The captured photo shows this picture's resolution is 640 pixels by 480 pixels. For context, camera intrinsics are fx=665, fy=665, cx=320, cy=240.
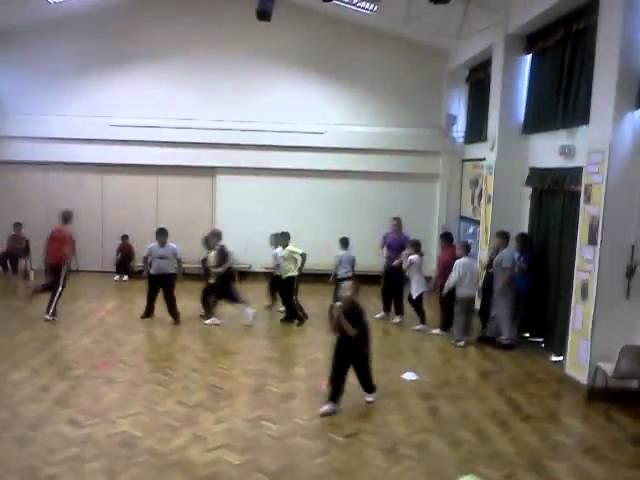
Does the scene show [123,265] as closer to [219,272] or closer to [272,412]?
[219,272]

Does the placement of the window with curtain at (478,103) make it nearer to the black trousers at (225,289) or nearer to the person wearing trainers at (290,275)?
the person wearing trainers at (290,275)

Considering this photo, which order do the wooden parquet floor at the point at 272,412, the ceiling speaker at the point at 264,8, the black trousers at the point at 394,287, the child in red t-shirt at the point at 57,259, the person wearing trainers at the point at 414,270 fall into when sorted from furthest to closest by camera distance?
1. the ceiling speaker at the point at 264,8
2. the black trousers at the point at 394,287
3. the person wearing trainers at the point at 414,270
4. the child in red t-shirt at the point at 57,259
5. the wooden parquet floor at the point at 272,412

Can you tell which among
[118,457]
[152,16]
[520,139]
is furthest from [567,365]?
[152,16]

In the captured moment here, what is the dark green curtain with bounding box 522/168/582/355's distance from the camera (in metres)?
7.94

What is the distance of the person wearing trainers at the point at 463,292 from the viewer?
336 inches

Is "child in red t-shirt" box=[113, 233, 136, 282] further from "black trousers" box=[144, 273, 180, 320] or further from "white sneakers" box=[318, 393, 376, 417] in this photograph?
"white sneakers" box=[318, 393, 376, 417]

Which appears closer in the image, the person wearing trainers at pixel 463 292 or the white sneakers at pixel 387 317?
the person wearing trainers at pixel 463 292

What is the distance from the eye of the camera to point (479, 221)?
11.4 metres

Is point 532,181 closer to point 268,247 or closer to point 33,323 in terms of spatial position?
point 268,247

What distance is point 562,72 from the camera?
847 cm

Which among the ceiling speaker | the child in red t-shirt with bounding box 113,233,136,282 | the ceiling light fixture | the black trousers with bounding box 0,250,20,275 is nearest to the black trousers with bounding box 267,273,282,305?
the child in red t-shirt with bounding box 113,233,136,282

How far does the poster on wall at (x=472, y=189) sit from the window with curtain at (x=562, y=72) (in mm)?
1939

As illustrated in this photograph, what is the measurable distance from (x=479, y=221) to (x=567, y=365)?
4.34 meters

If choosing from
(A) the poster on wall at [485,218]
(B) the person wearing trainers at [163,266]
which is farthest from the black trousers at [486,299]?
(B) the person wearing trainers at [163,266]
